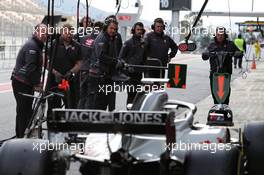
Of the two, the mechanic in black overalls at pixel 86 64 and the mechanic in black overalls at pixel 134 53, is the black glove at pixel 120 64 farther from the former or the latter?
the mechanic in black overalls at pixel 134 53

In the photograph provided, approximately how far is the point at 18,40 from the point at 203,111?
21148 mm

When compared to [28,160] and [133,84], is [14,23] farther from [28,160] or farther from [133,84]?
[28,160]

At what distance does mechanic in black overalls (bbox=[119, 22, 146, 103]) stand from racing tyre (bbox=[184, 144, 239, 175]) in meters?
5.66

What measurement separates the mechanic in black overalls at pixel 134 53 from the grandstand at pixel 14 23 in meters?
18.3

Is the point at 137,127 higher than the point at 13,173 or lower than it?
higher

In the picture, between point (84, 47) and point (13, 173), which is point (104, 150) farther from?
point (84, 47)

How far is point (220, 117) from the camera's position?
8.93 meters

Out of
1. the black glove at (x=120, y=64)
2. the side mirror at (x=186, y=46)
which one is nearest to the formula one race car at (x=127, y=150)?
the side mirror at (x=186, y=46)

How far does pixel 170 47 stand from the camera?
1131cm

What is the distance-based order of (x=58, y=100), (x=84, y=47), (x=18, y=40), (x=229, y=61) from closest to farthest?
1. (x=58, y=100)
2. (x=84, y=47)
3. (x=229, y=61)
4. (x=18, y=40)

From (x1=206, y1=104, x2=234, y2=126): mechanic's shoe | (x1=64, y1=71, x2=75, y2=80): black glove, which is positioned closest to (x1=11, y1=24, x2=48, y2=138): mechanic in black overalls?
(x1=64, y1=71, x2=75, y2=80): black glove

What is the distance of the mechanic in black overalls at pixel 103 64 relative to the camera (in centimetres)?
955

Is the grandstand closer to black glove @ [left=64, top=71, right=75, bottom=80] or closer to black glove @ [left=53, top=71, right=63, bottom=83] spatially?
black glove @ [left=64, top=71, right=75, bottom=80]

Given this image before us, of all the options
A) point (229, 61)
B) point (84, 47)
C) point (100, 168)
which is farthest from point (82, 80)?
point (100, 168)
